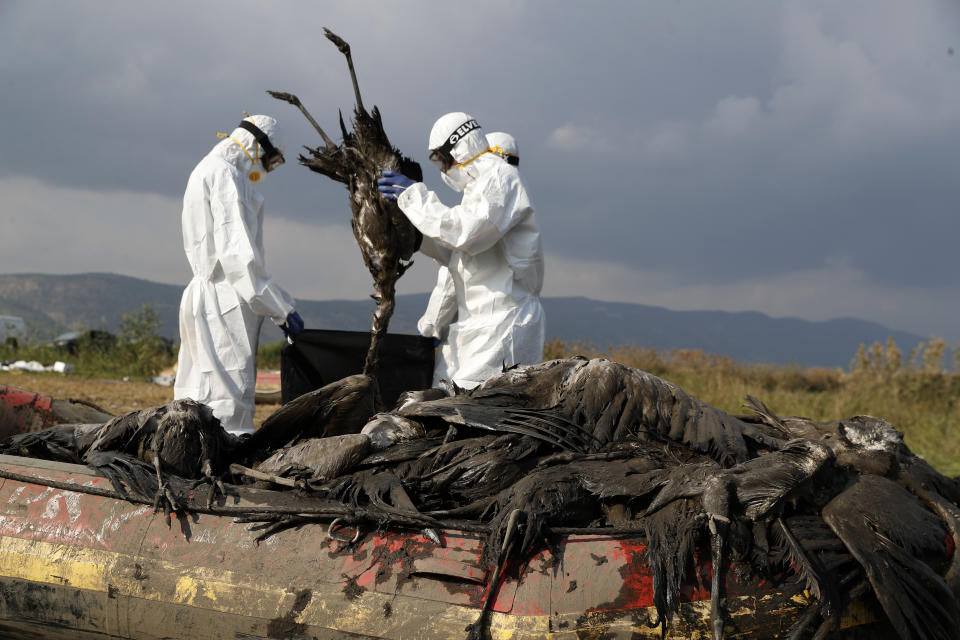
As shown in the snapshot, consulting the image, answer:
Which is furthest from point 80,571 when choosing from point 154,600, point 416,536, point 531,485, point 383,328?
point 383,328

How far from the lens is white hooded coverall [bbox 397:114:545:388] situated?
461cm

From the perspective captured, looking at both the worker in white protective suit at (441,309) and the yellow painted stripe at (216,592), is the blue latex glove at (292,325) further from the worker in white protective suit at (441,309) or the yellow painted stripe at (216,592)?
the yellow painted stripe at (216,592)

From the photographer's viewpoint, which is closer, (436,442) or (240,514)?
(240,514)

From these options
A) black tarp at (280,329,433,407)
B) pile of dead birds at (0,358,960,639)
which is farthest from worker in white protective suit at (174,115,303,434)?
pile of dead birds at (0,358,960,639)

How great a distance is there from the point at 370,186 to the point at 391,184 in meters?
0.14

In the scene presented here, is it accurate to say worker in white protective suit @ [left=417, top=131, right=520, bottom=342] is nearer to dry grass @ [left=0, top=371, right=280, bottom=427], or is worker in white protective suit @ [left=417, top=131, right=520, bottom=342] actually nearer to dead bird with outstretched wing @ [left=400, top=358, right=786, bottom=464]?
dead bird with outstretched wing @ [left=400, top=358, right=786, bottom=464]

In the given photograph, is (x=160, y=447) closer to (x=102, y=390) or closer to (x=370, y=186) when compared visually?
(x=370, y=186)

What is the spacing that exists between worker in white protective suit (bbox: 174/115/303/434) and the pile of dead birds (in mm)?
1590

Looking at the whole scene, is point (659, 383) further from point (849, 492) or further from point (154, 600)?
point (154, 600)

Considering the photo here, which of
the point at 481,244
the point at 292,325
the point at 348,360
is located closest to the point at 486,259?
the point at 481,244

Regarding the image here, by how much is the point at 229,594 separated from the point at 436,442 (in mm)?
998

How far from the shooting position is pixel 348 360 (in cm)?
521

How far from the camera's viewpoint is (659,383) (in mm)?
3309

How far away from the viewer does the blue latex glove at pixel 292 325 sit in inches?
206
